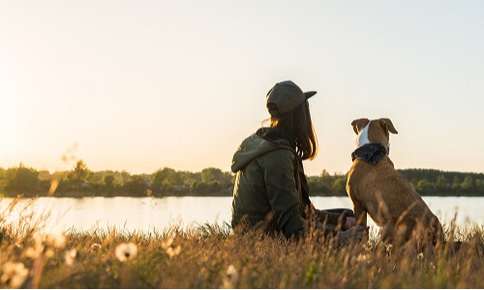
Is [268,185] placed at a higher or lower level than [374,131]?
lower

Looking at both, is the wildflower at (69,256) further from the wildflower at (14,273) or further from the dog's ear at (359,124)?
the dog's ear at (359,124)

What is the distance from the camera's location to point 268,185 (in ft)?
25.1

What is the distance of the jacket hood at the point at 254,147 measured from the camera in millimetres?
7672

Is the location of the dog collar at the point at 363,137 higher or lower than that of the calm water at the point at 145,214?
higher

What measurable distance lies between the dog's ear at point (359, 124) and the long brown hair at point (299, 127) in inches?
74.6

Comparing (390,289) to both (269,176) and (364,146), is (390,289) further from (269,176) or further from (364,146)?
(364,146)

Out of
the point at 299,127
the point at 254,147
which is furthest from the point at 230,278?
the point at 299,127

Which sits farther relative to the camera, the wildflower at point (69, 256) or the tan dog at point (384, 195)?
the tan dog at point (384, 195)

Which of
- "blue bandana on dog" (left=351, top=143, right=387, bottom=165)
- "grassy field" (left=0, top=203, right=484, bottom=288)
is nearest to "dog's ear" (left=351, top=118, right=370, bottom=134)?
"blue bandana on dog" (left=351, top=143, right=387, bottom=165)

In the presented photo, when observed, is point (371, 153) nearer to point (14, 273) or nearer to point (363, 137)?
point (363, 137)

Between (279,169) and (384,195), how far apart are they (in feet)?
6.33

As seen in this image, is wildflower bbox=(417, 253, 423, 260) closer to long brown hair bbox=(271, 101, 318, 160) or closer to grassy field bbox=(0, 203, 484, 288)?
grassy field bbox=(0, 203, 484, 288)

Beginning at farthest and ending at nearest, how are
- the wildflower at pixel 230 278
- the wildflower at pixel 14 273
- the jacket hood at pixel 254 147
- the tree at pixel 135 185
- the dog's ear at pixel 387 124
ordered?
the tree at pixel 135 185 → the dog's ear at pixel 387 124 → the jacket hood at pixel 254 147 → the wildflower at pixel 230 278 → the wildflower at pixel 14 273

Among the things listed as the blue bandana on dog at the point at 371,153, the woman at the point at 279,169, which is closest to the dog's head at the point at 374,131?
the blue bandana on dog at the point at 371,153
